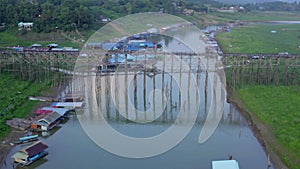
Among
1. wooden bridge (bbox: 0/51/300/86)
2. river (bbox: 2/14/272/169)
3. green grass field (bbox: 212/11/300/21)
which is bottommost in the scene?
river (bbox: 2/14/272/169)

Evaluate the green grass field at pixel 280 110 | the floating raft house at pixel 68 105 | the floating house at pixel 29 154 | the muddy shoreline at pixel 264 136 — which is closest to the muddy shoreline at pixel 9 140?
the floating house at pixel 29 154

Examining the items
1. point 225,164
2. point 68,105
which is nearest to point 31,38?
point 68,105

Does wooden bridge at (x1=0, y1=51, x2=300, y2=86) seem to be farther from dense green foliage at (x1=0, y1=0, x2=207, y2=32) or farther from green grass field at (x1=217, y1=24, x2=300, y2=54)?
dense green foliage at (x1=0, y1=0, x2=207, y2=32)

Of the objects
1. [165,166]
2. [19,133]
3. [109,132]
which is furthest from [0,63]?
[165,166]

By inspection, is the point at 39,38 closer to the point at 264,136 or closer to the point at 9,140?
the point at 9,140

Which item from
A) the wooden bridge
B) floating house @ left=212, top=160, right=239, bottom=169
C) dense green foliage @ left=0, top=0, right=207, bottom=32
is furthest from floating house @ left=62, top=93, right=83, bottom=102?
dense green foliage @ left=0, top=0, right=207, bottom=32

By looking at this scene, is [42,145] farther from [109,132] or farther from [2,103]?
[2,103]
